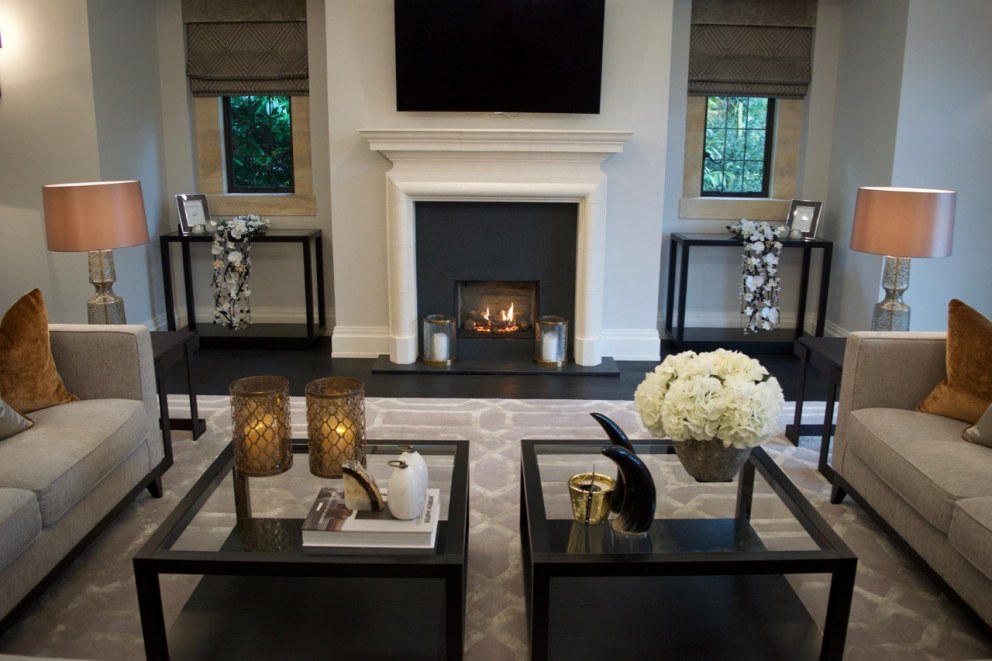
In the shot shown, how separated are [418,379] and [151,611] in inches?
110

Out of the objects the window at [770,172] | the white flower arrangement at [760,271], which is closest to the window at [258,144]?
the window at [770,172]

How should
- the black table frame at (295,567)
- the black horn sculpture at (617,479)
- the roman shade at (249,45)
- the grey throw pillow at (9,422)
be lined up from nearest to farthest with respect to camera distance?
the black table frame at (295,567) < the black horn sculpture at (617,479) < the grey throw pillow at (9,422) < the roman shade at (249,45)

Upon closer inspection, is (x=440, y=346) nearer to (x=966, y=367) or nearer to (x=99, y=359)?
(x=99, y=359)

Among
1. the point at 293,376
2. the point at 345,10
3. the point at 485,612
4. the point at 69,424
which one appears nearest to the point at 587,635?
the point at 485,612

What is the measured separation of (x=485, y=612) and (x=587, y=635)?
38 centimetres

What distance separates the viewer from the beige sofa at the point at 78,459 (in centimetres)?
229

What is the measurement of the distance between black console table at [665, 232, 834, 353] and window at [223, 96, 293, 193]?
2.73 metres

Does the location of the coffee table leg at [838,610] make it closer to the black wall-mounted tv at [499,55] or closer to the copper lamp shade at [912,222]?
the copper lamp shade at [912,222]

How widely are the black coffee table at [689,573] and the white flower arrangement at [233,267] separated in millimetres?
3394

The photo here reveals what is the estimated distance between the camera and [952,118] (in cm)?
466

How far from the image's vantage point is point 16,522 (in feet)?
7.33

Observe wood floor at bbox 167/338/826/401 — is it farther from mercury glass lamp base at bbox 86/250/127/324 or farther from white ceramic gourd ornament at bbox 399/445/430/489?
white ceramic gourd ornament at bbox 399/445/430/489

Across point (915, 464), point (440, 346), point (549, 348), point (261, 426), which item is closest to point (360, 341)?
point (440, 346)

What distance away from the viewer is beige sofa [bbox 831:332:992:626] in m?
2.32
